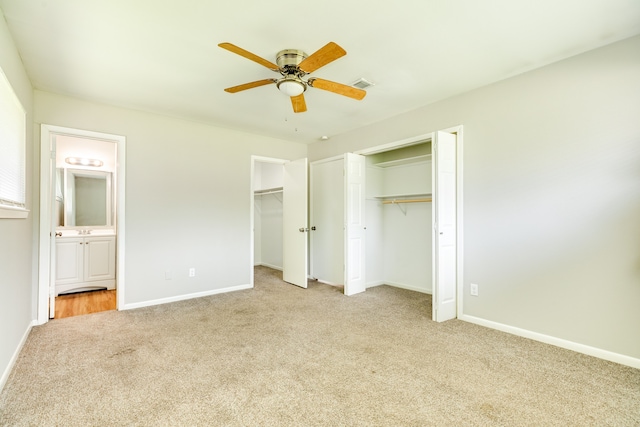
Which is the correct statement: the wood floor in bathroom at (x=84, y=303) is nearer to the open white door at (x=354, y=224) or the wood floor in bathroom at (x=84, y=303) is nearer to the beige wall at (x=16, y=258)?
the beige wall at (x=16, y=258)

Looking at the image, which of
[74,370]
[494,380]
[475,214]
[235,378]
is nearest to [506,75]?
[475,214]

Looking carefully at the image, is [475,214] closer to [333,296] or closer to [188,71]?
[333,296]

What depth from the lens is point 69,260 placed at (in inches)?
177

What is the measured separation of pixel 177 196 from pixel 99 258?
1922 mm

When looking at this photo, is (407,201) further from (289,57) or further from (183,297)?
(183,297)

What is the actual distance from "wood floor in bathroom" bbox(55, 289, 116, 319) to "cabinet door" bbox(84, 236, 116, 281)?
0.90ft

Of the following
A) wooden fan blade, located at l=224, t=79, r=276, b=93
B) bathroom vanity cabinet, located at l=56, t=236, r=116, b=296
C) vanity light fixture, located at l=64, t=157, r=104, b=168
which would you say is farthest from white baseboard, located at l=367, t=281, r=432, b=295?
vanity light fixture, located at l=64, t=157, r=104, b=168

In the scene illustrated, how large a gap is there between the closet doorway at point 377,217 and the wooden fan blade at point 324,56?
195 cm

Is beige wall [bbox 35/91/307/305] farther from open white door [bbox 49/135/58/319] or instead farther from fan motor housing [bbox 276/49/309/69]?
fan motor housing [bbox 276/49/309/69]

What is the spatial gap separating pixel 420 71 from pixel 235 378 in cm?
303

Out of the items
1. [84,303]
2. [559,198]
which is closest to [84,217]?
[84,303]

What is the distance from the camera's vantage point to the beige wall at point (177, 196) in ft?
12.0

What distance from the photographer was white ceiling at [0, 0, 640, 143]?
1.97 meters

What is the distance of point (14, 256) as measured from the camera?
7.80 ft
